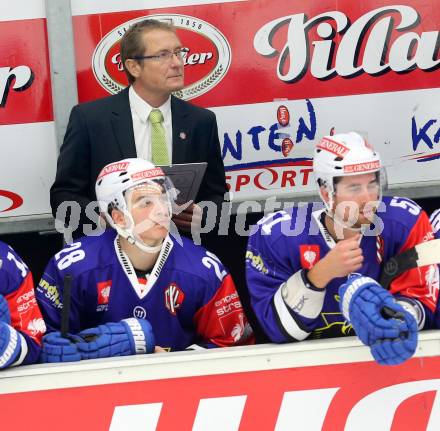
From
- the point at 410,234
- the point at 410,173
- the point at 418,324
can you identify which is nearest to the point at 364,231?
the point at 410,234

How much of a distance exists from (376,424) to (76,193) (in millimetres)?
1697

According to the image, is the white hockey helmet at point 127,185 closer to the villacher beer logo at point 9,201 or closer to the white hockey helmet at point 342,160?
the white hockey helmet at point 342,160

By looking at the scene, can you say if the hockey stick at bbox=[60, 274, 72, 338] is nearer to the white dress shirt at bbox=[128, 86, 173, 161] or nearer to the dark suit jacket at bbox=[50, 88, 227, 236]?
the dark suit jacket at bbox=[50, 88, 227, 236]

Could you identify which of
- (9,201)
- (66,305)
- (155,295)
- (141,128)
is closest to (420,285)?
(155,295)

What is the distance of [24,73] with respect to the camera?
501cm

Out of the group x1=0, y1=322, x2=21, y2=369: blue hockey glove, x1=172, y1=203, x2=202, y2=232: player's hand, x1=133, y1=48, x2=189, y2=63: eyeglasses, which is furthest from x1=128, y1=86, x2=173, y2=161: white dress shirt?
→ x1=0, y1=322, x2=21, y2=369: blue hockey glove

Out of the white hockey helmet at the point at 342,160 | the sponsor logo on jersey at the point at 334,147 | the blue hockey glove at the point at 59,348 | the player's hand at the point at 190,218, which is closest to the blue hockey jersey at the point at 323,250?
the white hockey helmet at the point at 342,160

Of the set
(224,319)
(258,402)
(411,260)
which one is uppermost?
(411,260)

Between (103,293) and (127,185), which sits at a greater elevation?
(127,185)

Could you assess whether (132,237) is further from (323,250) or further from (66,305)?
(323,250)

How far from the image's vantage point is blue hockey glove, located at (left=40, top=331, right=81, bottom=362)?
12.0ft

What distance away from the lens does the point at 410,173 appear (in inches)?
209

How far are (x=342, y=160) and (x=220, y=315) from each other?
73 cm

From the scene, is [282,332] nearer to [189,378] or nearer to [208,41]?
[189,378]
